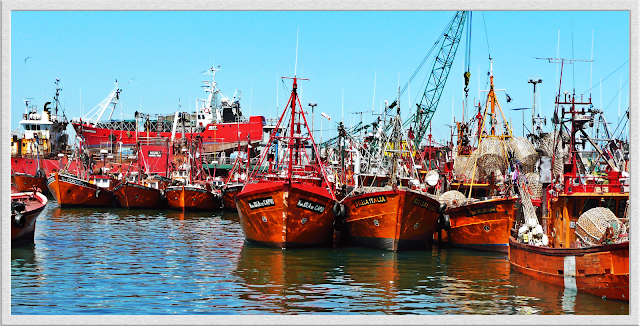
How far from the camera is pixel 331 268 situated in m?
22.0

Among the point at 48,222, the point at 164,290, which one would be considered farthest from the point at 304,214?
the point at 48,222

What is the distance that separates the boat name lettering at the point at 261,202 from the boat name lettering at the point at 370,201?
3.90 metres

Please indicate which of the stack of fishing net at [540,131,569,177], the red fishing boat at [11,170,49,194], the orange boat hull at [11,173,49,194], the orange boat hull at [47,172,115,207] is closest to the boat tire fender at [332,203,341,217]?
the stack of fishing net at [540,131,569,177]

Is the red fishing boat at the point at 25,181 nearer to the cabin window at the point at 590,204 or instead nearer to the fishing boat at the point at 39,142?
the fishing boat at the point at 39,142

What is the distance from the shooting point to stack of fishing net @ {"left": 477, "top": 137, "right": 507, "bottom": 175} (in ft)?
97.4

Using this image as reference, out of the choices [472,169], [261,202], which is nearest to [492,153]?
[472,169]

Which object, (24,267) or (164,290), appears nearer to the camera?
(164,290)

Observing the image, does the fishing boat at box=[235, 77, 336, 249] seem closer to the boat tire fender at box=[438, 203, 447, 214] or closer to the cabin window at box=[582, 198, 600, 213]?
the boat tire fender at box=[438, 203, 447, 214]

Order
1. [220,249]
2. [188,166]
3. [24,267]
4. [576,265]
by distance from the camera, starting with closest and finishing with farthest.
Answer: [576,265], [24,267], [220,249], [188,166]

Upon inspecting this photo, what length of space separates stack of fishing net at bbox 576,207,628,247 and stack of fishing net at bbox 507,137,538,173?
12.9m

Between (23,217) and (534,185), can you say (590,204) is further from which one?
(23,217)

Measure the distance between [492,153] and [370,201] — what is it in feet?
24.5
